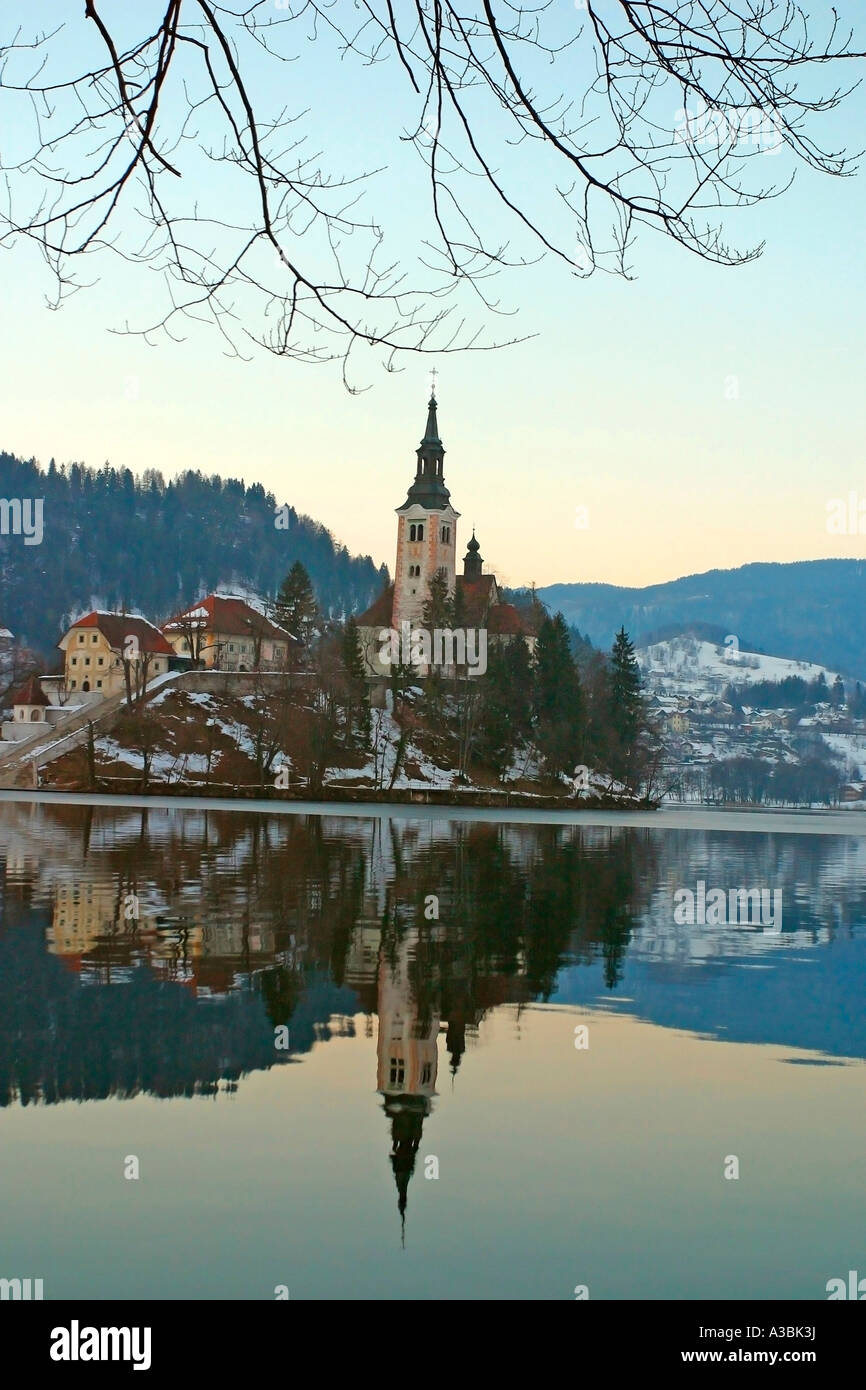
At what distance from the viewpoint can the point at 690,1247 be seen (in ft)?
26.5

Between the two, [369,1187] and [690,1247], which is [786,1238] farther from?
[369,1187]

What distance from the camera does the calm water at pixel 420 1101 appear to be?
783cm

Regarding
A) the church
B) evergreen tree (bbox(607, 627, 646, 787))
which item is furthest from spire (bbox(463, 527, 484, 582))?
evergreen tree (bbox(607, 627, 646, 787))

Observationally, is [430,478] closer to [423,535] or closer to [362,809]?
[423,535]

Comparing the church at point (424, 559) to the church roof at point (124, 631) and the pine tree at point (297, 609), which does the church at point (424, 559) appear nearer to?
the pine tree at point (297, 609)

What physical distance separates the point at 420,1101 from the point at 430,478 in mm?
110468

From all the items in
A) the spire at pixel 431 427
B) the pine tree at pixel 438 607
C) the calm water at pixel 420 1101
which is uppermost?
the spire at pixel 431 427

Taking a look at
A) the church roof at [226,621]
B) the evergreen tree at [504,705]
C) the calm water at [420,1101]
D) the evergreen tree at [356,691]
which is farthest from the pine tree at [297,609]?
the calm water at [420,1101]

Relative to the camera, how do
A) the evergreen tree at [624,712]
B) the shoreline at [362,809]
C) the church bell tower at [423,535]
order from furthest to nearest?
the church bell tower at [423,535] → the evergreen tree at [624,712] → the shoreline at [362,809]

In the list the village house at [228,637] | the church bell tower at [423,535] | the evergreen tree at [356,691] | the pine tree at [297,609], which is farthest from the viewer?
the pine tree at [297,609]

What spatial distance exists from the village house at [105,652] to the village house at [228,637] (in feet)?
9.89

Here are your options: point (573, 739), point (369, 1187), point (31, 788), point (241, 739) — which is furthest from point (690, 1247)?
point (573, 739)

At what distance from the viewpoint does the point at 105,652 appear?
10988 cm
